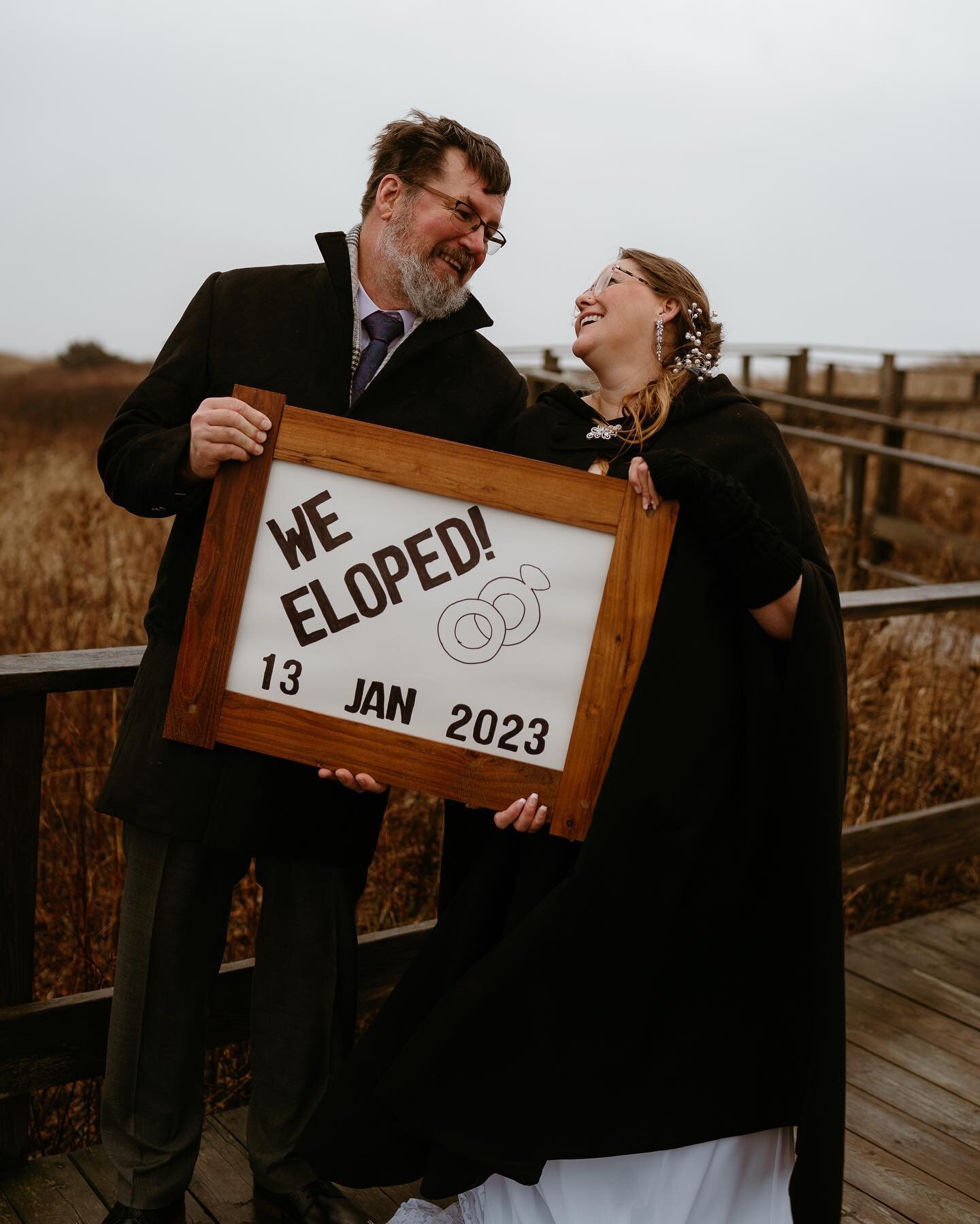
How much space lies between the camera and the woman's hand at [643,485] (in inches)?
75.4

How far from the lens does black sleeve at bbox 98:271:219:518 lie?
205 centimetres

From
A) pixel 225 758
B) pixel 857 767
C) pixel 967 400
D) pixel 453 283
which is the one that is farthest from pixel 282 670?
pixel 967 400

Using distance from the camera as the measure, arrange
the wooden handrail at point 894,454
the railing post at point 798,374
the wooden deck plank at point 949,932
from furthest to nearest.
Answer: the railing post at point 798,374, the wooden handrail at point 894,454, the wooden deck plank at point 949,932

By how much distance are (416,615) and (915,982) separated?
2.38 m

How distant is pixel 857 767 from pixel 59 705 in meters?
2.82

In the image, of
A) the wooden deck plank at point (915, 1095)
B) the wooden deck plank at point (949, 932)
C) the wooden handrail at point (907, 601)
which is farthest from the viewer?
the wooden deck plank at point (949, 932)

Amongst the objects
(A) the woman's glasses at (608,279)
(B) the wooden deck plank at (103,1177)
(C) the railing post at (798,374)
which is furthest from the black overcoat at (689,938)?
(C) the railing post at (798,374)

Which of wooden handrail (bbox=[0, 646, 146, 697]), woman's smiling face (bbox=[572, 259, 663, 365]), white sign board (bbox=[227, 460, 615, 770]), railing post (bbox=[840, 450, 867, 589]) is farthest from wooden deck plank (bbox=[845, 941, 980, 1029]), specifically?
railing post (bbox=[840, 450, 867, 589])

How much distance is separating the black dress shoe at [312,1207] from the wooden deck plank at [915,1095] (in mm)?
1382

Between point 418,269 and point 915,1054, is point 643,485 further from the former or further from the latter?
point 915,1054

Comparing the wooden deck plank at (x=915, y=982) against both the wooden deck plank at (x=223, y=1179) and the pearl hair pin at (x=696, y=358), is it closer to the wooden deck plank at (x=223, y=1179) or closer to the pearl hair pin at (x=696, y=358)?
the wooden deck plank at (x=223, y=1179)

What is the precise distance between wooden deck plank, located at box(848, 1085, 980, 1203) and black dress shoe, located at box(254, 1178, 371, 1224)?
124 cm

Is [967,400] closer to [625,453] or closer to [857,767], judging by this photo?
[857,767]

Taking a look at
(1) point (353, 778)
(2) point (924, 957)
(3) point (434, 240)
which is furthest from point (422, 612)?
(2) point (924, 957)
